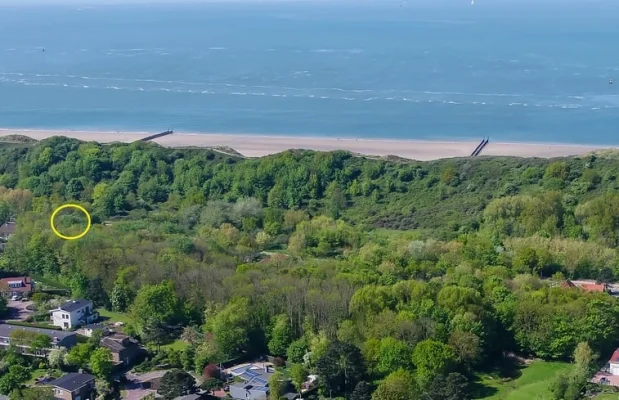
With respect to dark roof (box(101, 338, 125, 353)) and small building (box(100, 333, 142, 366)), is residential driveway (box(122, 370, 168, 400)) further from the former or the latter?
dark roof (box(101, 338, 125, 353))

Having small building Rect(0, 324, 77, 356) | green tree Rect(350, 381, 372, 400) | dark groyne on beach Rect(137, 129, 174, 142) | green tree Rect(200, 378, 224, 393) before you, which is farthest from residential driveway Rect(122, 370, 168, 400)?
dark groyne on beach Rect(137, 129, 174, 142)

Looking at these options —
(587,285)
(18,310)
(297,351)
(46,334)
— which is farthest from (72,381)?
(587,285)

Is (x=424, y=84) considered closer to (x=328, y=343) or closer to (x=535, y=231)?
(x=535, y=231)

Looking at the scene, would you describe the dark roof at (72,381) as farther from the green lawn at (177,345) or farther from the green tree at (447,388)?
the green tree at (447,388)

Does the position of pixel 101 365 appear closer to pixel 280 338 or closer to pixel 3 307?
pixel 280 338

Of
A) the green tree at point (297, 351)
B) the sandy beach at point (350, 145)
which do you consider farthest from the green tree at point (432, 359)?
the sandy beach at point (350, 145)

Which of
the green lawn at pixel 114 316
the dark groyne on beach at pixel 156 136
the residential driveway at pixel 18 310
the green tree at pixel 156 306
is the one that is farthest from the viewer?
the dark groyne on beach at pixel 156 136
